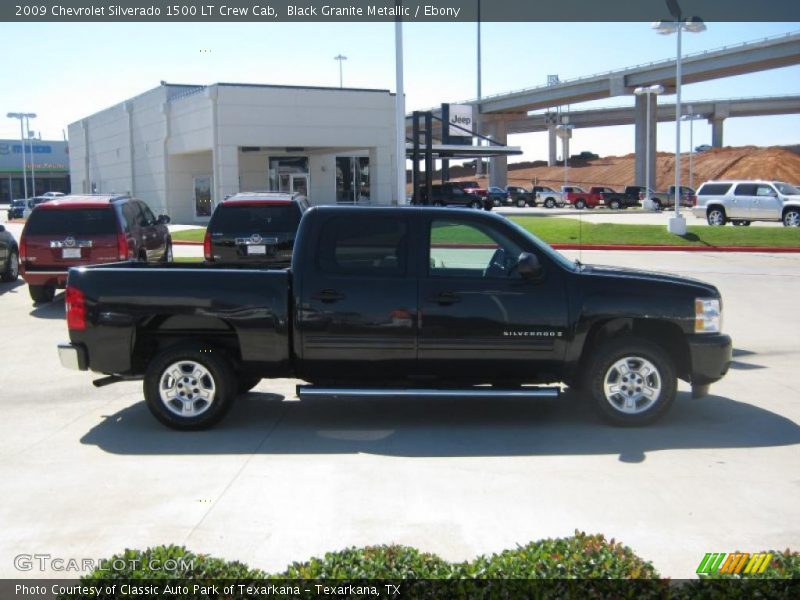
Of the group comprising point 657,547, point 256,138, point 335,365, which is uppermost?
point 256,138

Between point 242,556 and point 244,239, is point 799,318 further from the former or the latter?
point 242,556

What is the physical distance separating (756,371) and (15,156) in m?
111

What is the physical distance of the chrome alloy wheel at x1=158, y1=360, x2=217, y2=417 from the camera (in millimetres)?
7211

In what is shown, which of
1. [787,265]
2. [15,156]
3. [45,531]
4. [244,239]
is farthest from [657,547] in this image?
[15,156]

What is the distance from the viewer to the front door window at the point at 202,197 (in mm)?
47647

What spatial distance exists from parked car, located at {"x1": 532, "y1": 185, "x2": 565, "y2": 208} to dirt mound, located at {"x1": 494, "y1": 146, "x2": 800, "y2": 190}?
1556 inches

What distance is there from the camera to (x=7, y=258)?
18.2m

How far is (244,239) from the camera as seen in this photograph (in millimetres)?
13211

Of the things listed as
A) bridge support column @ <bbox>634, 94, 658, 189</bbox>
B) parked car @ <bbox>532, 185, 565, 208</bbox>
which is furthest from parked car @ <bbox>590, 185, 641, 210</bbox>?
bridge support column @ <bbox>634, 94, 658, 189</bbox>

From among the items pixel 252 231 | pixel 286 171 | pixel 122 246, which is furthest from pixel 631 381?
pixel 286 171

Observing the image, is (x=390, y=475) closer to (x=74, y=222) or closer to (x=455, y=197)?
(x=74, y=222)

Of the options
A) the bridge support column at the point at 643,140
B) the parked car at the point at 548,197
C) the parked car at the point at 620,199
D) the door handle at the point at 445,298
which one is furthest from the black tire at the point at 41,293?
the bridge support column at the point at 643,140

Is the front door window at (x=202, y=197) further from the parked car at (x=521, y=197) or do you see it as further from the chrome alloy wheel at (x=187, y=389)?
the chrome alloy wheel at (x=187, y=389)

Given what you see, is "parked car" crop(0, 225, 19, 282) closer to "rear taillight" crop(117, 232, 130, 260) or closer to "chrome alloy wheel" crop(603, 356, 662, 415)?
"rear taillight" crop(117, 232, 130, 260)
